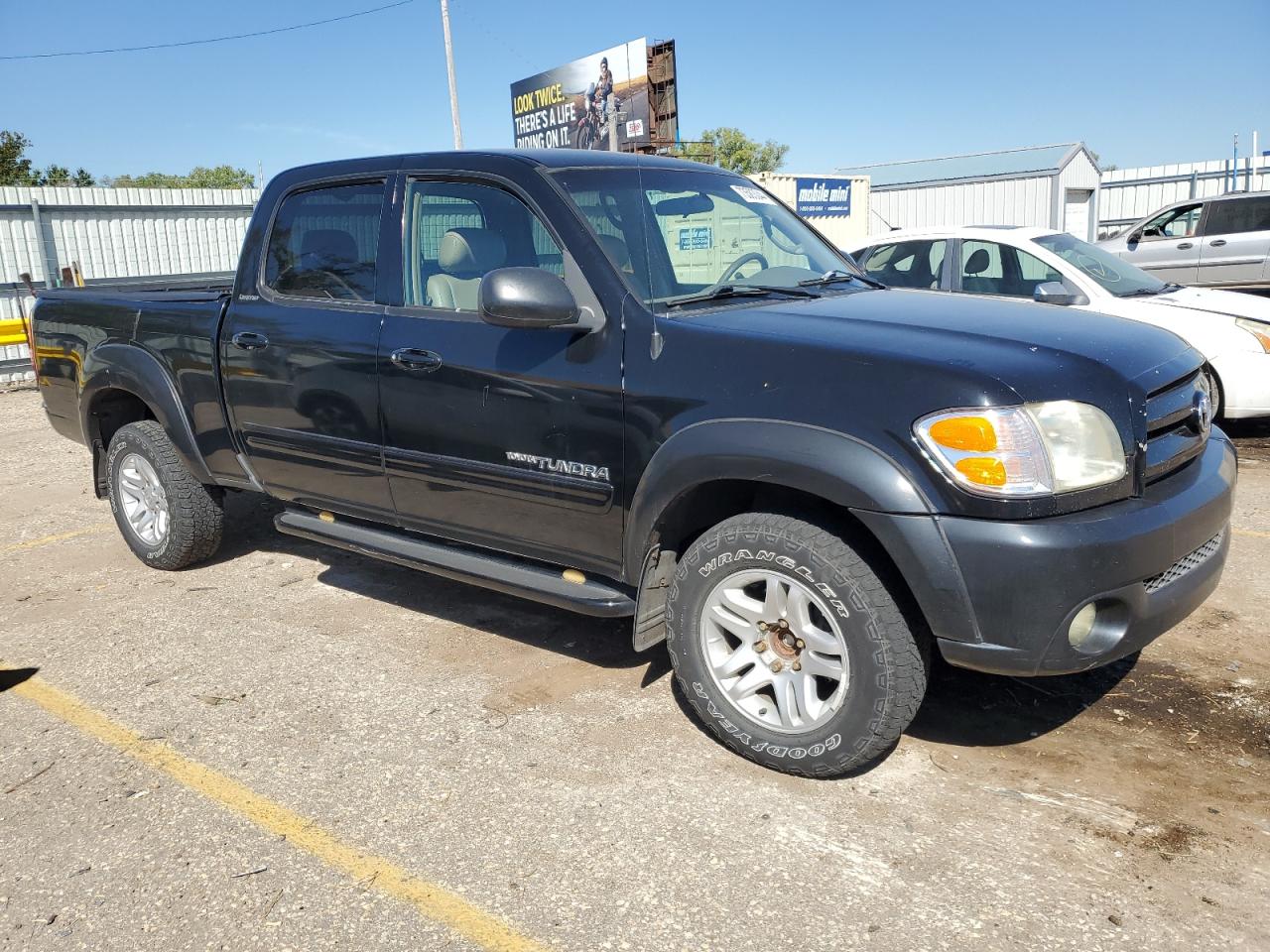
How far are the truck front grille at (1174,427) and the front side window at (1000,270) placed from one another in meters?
4.42

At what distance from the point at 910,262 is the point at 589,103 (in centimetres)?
2222

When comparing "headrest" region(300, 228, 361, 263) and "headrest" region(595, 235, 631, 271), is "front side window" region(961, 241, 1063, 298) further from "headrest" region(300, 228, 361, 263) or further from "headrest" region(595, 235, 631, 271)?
"headrest" region(300, 228, 361, 263)

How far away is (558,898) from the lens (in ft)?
8.67

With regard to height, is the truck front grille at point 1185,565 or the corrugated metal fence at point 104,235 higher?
the corrugated metal fence at point 104,235

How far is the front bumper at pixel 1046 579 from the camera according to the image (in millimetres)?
2648

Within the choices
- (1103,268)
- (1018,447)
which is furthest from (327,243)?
(1103,268)

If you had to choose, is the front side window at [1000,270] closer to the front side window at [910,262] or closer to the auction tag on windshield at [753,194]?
the front side window at [910,262]

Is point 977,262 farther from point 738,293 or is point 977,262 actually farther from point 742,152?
point 742,152

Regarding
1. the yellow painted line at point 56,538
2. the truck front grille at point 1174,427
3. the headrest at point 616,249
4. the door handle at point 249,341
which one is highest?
the headrest at point 616,249

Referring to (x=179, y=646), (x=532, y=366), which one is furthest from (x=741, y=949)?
(x=179, y=646)

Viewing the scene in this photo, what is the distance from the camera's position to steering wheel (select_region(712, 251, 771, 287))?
3.68 m

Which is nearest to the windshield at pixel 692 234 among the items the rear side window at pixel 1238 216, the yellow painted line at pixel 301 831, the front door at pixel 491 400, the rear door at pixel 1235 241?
the front door at pixel 491 400

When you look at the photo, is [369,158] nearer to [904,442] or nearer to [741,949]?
[904,442]

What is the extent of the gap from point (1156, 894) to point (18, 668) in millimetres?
4252
